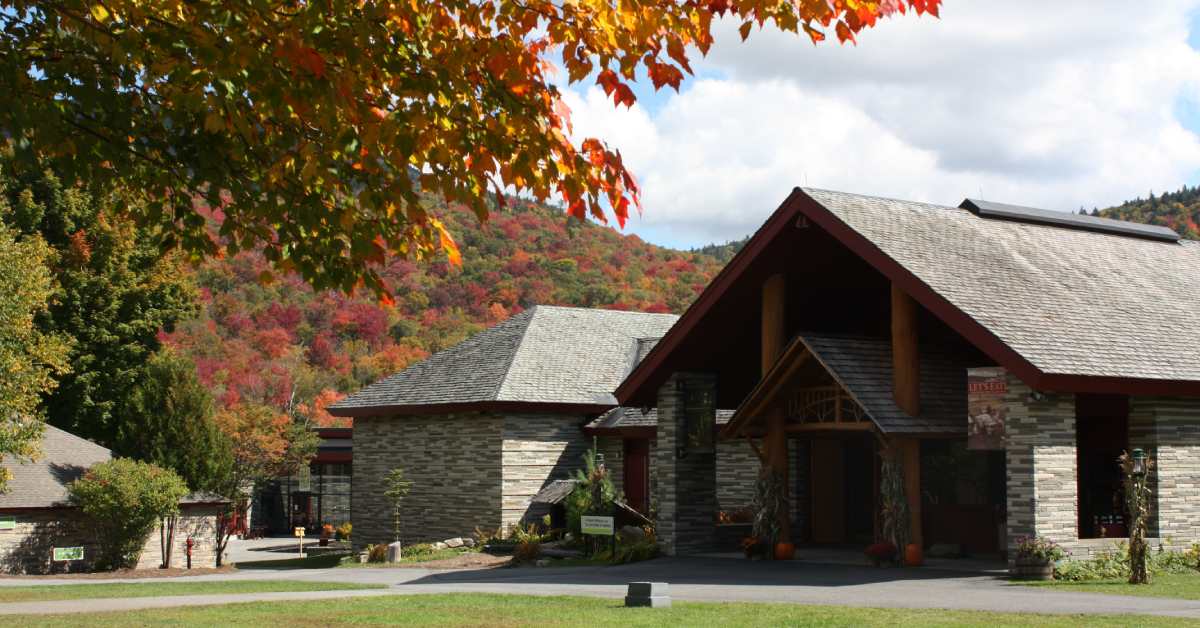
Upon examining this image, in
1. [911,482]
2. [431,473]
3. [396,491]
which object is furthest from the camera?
[431,473]

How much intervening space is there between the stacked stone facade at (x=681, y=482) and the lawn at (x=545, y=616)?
9.24 metres

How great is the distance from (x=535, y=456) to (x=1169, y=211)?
4242cm

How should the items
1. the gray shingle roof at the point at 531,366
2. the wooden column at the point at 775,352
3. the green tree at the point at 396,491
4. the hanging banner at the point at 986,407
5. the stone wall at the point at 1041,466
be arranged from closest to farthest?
the stone wall at the point at 1041,466, the hanging banner at the point at 986,407, the wooden column at the point at 775,352, the green tree at the point at 396,491, the gray shingle roof at the point at 531,366

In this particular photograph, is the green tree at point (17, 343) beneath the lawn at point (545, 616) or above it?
above

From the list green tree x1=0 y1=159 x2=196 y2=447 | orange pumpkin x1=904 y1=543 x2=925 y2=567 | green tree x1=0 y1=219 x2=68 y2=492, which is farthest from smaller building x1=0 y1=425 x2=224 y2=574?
orange pumpkin x1=904 y1=543 x2=925 y2=567

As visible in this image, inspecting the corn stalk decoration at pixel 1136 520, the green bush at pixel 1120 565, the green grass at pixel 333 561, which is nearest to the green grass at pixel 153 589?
the green grass at pixel 333 561

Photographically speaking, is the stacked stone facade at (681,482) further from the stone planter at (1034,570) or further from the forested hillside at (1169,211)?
the forested hillside at (1169,211)

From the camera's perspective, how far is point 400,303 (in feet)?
261

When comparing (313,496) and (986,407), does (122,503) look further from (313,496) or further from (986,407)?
(313,496)

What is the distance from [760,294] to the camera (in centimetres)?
2555

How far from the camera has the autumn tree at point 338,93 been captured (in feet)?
30.5

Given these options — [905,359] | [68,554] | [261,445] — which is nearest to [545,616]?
Answer: [905,359]

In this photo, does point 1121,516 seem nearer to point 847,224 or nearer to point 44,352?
point 847,224

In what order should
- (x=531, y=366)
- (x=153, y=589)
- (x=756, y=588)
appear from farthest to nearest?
(x=531, y=366) → (x=153, y=589) → (x=756, y=588)
